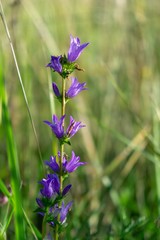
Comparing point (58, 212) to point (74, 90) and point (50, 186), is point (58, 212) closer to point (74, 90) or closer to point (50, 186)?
point (50, 186)

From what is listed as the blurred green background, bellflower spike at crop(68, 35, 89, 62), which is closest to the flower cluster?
bellflower spike at crop(68, 35, 89, 62)

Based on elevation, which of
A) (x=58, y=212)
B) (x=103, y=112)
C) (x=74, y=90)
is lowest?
(x=58, y=212)

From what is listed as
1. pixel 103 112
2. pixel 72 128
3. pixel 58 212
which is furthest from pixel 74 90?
pixel 103 112

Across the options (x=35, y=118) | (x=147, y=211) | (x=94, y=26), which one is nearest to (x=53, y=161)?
(x=147, y=211)

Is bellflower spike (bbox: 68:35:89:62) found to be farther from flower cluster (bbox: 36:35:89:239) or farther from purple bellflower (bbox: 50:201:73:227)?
purple bellflower (bbox: 50:201:73:227)

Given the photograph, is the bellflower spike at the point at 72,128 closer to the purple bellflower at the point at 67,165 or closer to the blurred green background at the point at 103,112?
the purple bellflower at the point at 67,165

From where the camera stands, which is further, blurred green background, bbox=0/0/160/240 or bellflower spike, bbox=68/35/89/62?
blurred green background, bbox=0/0/160/240
